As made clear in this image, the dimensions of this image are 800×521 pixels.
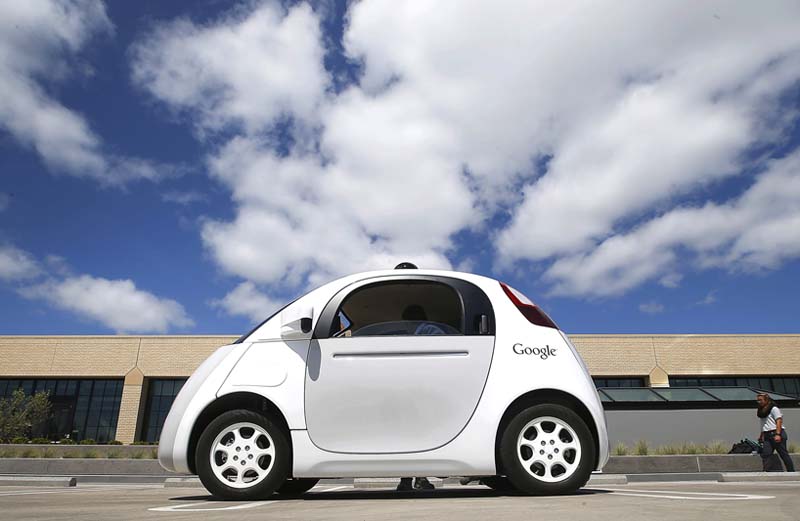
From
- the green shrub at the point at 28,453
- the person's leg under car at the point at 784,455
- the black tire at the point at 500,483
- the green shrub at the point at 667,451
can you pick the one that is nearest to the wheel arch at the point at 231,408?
the black tire at the point at 500,483

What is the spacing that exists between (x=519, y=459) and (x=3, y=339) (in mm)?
41359

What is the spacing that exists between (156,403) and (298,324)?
1374 inches

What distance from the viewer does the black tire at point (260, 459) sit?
3.70m

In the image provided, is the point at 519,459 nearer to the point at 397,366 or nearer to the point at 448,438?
the point at 448,438

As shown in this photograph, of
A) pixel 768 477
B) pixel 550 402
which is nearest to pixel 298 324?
pixel 550 402

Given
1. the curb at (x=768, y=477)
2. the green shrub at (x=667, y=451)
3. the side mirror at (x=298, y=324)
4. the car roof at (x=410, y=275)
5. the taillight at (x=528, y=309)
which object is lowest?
the curb at (x=768, y=477)

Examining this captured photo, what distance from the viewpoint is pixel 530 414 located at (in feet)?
12.4

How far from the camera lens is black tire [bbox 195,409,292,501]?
3.70 meters

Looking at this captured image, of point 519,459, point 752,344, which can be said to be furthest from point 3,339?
point 752,344

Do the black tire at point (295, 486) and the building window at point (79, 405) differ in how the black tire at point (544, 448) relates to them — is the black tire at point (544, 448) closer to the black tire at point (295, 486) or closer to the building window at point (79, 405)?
the black tire at point (295, 486)

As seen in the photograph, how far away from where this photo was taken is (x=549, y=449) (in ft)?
12.4

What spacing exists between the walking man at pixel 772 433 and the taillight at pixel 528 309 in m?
8.08

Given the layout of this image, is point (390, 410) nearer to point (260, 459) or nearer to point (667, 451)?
point (260, 459)

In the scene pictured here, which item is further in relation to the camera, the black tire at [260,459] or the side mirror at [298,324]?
the side mirror at [298,324]
